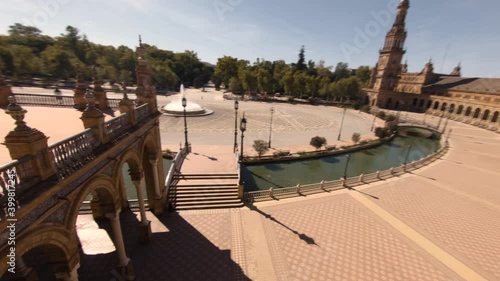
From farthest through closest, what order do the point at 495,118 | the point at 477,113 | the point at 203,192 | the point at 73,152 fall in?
the point at 477,113 < the point at 495,118 < the point at 203,192 < the point at 73,152

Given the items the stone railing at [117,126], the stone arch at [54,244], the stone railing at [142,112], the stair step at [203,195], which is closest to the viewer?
the stone arch at [54,244]

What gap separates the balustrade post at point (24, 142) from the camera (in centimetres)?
434

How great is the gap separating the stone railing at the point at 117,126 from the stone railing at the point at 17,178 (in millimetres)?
2795

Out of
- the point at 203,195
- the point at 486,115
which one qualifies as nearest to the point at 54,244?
the point at 203,195

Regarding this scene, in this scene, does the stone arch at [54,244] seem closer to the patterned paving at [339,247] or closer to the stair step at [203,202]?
the patterned paving at [339,247]

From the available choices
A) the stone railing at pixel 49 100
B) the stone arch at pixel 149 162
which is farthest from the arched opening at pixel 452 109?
the stone railing at pixel 49 100

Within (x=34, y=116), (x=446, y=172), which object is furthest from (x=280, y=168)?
(x=34, y=116)

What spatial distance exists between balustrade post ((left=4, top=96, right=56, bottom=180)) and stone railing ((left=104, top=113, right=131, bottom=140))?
8.35ft

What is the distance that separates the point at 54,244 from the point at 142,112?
6359mm

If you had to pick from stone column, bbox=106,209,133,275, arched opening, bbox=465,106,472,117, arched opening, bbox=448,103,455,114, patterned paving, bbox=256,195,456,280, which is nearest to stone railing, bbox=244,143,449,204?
patterned paving, bbox=256,195,456,280

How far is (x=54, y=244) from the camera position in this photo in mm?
5176

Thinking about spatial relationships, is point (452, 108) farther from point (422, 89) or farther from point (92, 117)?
point (92, 117)

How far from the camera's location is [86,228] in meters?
11.3

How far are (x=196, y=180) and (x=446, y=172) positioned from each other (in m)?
23.6
